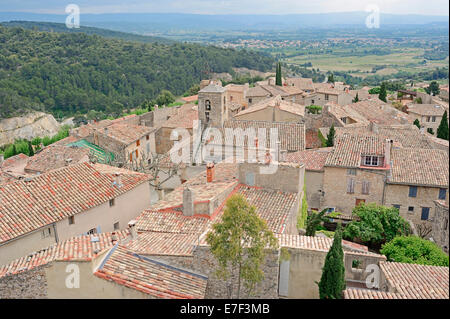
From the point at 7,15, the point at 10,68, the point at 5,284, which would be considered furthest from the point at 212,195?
the point at 10,68

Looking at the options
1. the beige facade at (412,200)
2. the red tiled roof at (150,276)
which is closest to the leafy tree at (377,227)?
the beige facade at (412,200)

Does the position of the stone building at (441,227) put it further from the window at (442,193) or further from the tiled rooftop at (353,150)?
the tiled rooftop at (353,150)

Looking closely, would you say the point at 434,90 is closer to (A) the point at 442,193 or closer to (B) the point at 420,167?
(B) the point at 420,167

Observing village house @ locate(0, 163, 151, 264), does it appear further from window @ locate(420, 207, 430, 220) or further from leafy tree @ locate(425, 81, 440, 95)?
window @ locate(420, 207, 430, 220)
